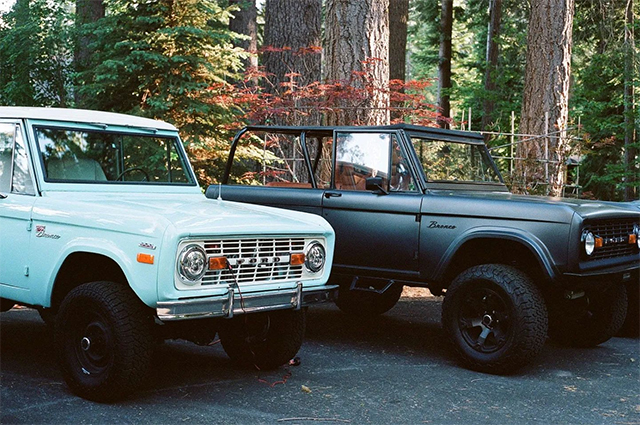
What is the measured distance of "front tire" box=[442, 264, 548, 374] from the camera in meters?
6.24

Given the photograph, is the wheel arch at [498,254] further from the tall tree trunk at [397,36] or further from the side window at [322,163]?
the tall tree trunk at [397,36]

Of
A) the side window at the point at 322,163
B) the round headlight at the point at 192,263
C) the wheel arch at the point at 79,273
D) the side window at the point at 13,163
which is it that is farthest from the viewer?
the side window at the point at 322,163

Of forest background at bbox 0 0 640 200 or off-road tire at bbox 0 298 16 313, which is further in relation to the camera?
forest background at bbox 0 0 640 200

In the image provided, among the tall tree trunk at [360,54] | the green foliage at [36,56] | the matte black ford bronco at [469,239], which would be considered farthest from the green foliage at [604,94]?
the green foliage at [36,56]

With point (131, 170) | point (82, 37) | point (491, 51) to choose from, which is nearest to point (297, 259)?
point (131, 170)

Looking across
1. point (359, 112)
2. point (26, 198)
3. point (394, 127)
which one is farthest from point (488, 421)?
point (359, 112)

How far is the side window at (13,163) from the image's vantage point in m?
6.14

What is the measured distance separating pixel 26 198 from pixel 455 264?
3574 millimetres

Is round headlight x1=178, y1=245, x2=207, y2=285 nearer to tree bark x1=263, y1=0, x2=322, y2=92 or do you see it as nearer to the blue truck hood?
the blue truck hood

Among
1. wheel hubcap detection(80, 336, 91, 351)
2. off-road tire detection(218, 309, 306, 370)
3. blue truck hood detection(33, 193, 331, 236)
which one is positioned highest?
blue truck hood detection(33, 193, 331, 236)

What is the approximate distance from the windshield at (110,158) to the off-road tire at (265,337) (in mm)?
1525

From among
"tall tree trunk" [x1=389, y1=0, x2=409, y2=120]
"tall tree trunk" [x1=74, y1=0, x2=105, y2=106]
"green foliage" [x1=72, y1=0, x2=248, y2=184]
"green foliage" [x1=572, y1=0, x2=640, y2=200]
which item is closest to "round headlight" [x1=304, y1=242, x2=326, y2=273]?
"green foliage" [x1=72, y1=0, x2=248, y2=184]

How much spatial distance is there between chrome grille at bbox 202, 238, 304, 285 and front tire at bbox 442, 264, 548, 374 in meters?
1.57

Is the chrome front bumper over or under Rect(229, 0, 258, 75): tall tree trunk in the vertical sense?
under
